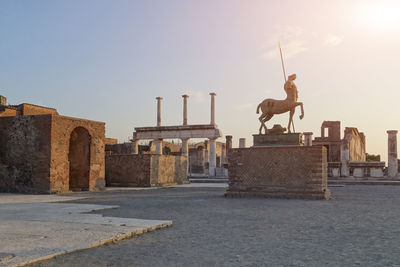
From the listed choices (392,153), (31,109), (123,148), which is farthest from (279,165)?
Answer: (123,148)

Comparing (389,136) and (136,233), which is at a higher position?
(389,136)

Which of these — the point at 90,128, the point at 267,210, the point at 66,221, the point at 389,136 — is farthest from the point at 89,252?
the point at 389,136

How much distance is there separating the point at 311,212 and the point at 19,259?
5.71 m

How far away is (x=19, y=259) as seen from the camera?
342 centimetres

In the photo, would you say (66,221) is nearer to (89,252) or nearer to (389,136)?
(89,252)

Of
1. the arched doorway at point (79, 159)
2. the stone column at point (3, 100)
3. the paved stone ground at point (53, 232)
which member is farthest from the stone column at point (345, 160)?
the stone column at point (3, 100)

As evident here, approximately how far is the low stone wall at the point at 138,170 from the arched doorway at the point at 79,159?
315 cm

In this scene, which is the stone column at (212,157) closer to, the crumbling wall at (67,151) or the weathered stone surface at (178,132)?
the weathered stone surface at (178,132)

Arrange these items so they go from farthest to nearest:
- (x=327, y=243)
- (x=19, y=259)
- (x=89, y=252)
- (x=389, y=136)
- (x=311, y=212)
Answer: (x=389, y=136)
(x=311, y=212)
(x=327, y=243)
(x=89, y=252)
(x=19, y=259)

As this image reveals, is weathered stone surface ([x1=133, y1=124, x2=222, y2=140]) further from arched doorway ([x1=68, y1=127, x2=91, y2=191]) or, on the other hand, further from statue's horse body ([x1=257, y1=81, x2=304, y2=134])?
statue's horse body ([x1=257, y1=81, x2=304, y2=134])

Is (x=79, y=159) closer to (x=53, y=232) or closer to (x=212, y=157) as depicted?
(x=53, y=232)

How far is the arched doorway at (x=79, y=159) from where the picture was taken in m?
→ 15.3

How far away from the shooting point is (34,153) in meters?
13.5

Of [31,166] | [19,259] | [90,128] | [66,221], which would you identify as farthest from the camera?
[90,128]
